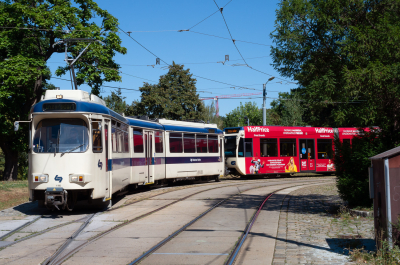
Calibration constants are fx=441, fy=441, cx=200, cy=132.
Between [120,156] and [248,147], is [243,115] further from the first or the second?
[120,156]

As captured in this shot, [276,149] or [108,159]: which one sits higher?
[276,149]

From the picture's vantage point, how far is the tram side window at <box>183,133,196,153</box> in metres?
22.0

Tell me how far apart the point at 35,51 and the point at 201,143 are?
10680mm

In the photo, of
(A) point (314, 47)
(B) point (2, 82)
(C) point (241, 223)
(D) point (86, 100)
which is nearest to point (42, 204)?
(D) point (86, 100)

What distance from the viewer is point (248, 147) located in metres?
27.5

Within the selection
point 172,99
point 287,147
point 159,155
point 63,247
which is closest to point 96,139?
point 63,247

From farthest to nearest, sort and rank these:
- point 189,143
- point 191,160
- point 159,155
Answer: point 191,160, point 189,143, point 159,155

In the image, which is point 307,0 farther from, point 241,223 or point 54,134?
point 54,134

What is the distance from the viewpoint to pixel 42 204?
12.5 metres

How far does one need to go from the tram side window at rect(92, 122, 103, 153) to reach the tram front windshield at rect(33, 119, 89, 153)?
209 mm

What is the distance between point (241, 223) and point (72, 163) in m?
4.55

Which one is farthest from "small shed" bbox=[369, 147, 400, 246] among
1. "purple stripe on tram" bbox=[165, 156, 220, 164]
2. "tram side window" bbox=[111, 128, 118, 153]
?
"purple stripe on tram" bbox=[165, 156, 220, 164]

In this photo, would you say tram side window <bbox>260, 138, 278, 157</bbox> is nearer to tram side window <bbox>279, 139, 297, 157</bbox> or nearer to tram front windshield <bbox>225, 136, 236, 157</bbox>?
tram side window <bbox>279, 139, 297, 157</bbox>

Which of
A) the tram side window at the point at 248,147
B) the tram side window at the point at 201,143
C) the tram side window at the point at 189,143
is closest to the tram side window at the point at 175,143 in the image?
the tram side window at the point at 189,143
